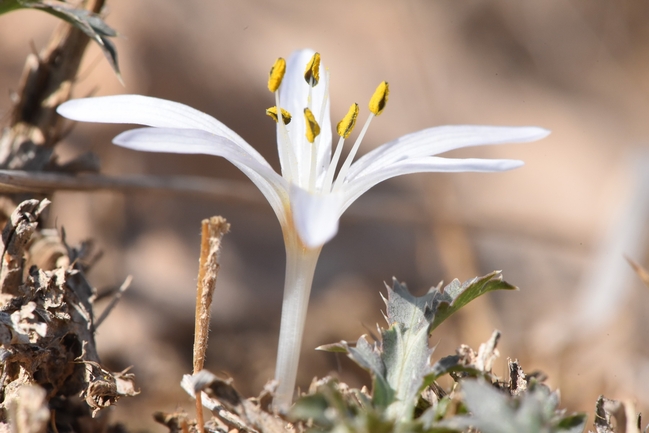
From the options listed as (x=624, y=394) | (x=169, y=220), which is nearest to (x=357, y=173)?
(x=624, y=394)

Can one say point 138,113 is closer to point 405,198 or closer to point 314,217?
point 314,217

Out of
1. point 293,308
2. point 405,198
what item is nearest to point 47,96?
point 293,308

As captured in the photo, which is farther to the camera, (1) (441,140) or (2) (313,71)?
(2) (313,71)

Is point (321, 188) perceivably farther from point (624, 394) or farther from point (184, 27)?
point (184, 27)

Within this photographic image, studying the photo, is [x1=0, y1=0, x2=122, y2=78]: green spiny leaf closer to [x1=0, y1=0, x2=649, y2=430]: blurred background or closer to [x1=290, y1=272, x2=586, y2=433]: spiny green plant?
[x1=290, y1=272, x2=586, y2=433]: spiny green plant

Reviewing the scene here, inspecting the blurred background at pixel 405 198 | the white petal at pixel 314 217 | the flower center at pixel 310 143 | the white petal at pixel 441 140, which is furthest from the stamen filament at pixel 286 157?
the blurred background at pixel 405 198

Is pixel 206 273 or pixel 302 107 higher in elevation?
pixel 302 107
